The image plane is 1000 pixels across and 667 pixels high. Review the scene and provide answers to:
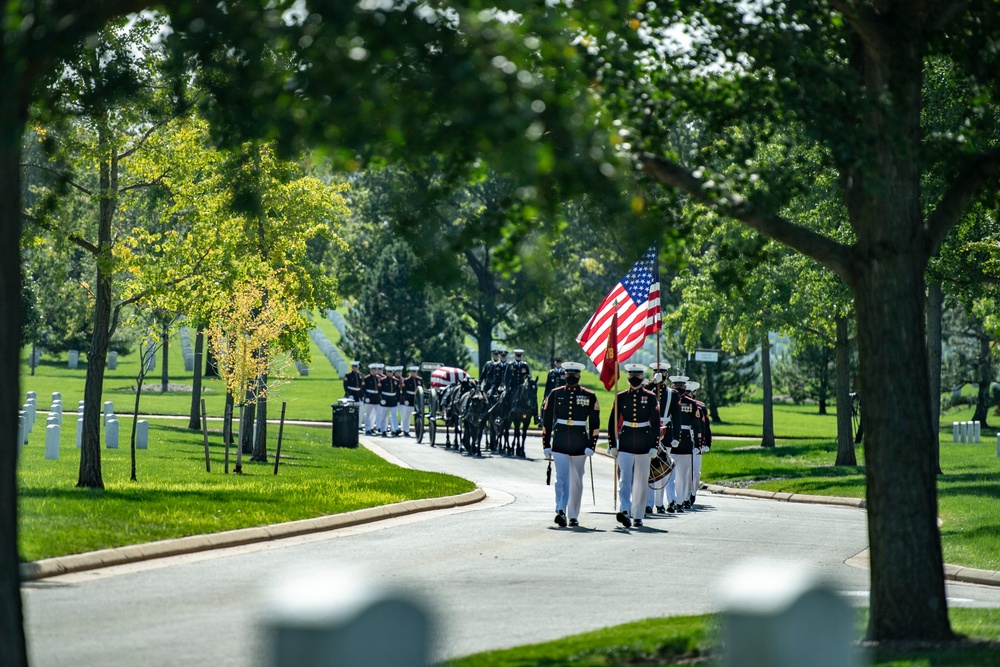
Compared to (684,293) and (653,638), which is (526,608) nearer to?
(653,638)

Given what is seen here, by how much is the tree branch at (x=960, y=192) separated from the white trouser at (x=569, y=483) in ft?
28.8

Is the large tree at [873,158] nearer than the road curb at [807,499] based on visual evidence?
Yes

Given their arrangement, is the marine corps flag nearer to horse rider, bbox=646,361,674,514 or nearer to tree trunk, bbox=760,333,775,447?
horse rider, bbox=646,361,674,514

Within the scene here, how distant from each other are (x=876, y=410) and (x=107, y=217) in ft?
45.7

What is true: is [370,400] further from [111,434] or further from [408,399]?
[111,434]

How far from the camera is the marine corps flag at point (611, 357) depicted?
2581 centimetres

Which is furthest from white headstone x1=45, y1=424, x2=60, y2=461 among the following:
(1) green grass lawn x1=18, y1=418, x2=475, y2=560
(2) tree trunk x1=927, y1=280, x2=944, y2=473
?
(2) tree trunk x1=927, y1=280, x2=944, y2=473

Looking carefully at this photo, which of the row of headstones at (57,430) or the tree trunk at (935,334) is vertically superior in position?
the tree trunk at (935,334)

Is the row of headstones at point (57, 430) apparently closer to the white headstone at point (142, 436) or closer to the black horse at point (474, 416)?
the white headstone at point (142, 436)

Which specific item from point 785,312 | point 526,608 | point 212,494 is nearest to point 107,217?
point 212,494

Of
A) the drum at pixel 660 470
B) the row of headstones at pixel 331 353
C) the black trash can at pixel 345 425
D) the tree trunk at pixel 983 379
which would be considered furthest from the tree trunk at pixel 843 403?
the row of headstones at pixel 331 353

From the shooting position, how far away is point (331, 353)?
264ft

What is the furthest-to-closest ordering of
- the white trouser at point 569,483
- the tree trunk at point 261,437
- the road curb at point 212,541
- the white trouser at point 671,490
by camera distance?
1. the tree trunk at point 261,437
2. the white trouser at point 671,490
3. the white trouser at point 569,483
4. the road curb at point 212,541

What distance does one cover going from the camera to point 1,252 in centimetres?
730
